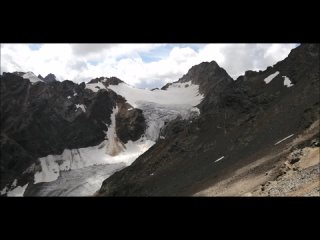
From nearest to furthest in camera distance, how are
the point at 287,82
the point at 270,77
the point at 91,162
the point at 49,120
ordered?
the point at 287,82, the point at 270,77, the point at 91,162, the point at 49,120

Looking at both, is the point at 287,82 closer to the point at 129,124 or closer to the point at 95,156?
the point at 95,156

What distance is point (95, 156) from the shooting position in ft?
577

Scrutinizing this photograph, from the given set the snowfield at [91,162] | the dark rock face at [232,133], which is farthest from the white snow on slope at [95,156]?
the dark rock face at [232,133]

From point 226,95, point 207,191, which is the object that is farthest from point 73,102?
point 207,191

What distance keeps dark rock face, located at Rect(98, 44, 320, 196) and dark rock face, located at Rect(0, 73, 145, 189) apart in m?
60.5

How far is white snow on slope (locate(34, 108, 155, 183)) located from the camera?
16475 centimetres

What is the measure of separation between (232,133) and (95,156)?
9580 centimetres

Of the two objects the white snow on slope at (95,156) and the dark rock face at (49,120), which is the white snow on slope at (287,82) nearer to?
the white snow on slope at (95,156)

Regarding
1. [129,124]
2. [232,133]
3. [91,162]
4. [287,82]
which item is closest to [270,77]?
[287,82]

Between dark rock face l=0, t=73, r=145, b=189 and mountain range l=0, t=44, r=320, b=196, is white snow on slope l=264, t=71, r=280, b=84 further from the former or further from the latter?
dark rock face l=0, t=73, r=145, b=189

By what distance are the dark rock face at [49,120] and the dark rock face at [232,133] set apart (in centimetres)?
6055

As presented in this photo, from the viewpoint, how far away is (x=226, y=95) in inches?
4104
